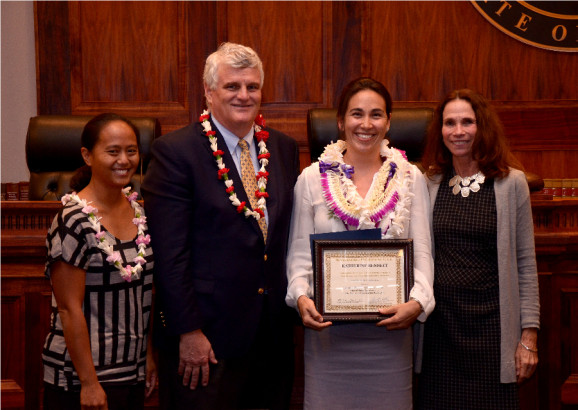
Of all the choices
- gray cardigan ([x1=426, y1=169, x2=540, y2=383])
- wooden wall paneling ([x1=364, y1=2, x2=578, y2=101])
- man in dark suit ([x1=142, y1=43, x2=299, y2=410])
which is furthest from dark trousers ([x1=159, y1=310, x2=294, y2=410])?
wooden wall paneling ([x1=364, y1=2, x2=578, y2=101])

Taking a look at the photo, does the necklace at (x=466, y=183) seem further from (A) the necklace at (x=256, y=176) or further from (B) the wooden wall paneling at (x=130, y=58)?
(B) the wooden wall paneling at (x=130, y=58)

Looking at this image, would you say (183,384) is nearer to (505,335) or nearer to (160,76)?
(505,335)

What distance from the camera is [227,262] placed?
1.73 metres

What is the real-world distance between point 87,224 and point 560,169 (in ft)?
10.9

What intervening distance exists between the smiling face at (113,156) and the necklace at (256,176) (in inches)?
9.1

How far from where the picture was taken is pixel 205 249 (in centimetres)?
173

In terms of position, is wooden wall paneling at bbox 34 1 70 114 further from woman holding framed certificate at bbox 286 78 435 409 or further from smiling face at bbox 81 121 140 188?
woman holding framed certificate at bbox 286 78 435 409

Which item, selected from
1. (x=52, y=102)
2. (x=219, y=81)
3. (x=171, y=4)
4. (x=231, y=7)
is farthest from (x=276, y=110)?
(x=219, y=81)

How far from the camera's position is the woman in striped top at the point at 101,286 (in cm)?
157

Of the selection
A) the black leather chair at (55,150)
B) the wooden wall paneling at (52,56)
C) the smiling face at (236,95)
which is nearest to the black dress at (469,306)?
the smiling face at (236,95)

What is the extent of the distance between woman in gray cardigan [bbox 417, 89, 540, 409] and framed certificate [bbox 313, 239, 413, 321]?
0.81 ft

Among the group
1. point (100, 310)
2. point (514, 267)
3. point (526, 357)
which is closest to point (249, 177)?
point (100, 310)

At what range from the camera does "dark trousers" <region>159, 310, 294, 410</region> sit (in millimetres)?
1745

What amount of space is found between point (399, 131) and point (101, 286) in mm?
1882
